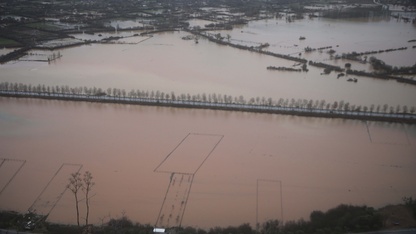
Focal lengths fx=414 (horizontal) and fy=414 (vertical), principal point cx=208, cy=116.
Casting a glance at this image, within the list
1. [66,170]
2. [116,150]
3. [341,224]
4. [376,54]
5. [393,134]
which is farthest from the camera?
[376,54]

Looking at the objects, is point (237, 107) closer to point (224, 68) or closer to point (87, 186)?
point (224, 68)

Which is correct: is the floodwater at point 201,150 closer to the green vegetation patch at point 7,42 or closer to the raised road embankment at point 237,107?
the raised road embankment at point 237,107

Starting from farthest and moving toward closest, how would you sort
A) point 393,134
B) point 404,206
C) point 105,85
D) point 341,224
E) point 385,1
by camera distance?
1. point 385,1
2. point 105,85
3. point 393,134
4. point 404,206
5. point 341,224

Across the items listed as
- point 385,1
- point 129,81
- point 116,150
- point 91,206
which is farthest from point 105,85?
point 385,1

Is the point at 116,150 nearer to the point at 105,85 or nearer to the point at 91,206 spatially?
the point at 91,206

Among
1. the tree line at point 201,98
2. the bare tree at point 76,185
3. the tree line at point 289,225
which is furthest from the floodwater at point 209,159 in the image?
the tree line at point 201,98

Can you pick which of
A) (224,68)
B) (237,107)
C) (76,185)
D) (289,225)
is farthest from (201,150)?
(224,68)
